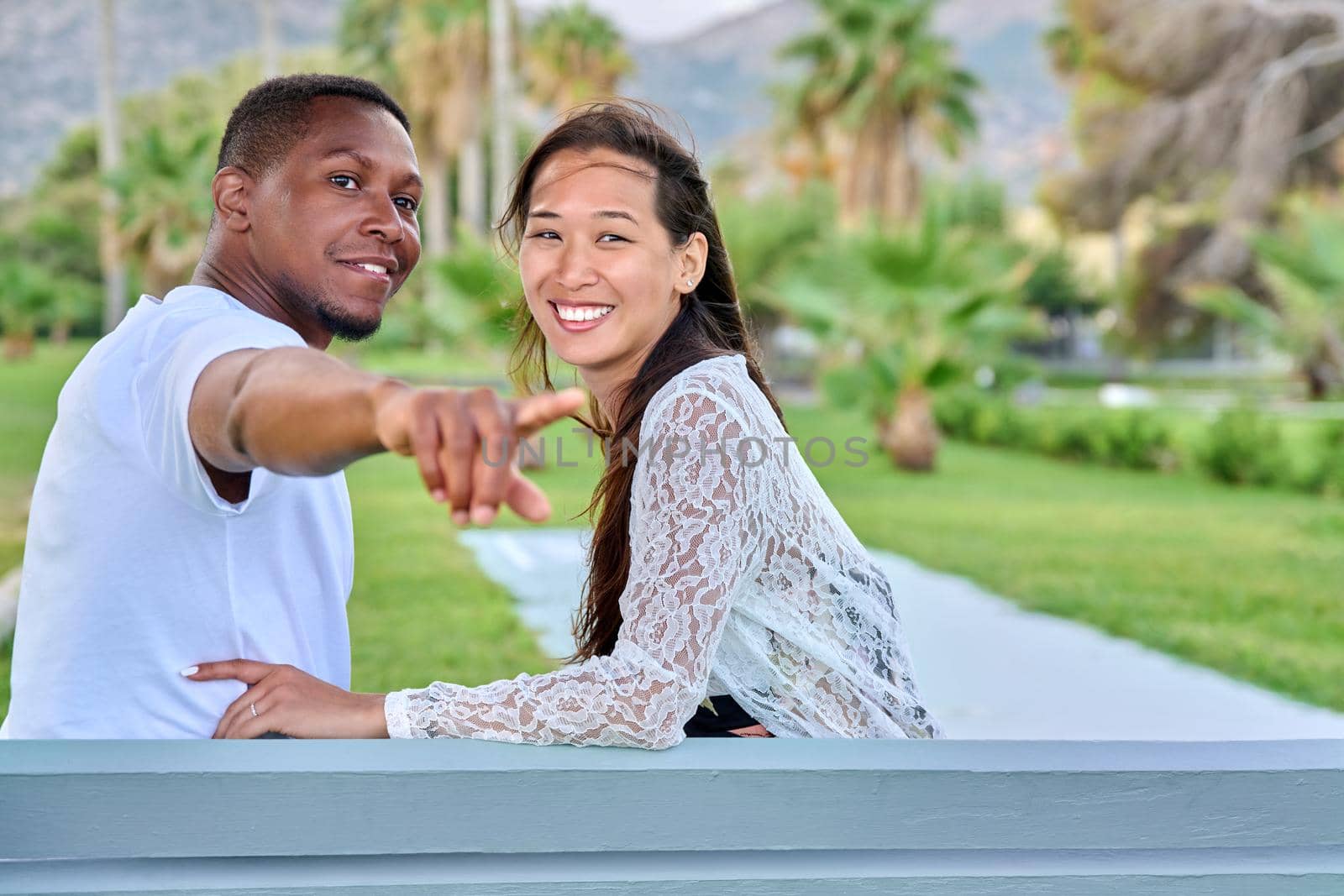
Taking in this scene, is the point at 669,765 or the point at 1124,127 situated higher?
the point at 1124,127

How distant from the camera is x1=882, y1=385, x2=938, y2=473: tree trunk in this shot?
48.3 feet

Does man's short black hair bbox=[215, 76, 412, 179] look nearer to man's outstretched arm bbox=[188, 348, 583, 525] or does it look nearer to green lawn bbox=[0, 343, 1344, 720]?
man's outstretched arm bbox=[188, 348, 583, 525]

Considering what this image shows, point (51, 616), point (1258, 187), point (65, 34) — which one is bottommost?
point (51, 616)

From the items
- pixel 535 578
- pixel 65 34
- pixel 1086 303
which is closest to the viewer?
pixel 535 578

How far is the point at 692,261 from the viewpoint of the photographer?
74.5 inches

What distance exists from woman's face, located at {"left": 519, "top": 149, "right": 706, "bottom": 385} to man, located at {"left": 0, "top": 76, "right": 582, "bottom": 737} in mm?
184

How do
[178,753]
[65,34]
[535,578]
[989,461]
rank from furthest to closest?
[65,34] < [989,461] < [535,578] < [178,753]

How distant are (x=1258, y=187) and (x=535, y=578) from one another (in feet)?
79.2

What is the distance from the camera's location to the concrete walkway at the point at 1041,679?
5.04m

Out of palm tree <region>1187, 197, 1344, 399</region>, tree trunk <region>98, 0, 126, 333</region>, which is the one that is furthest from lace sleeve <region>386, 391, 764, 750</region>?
tree trunk <region>98, 0, 126, 333</region>

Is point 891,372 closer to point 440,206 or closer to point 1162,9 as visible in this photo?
Answer: point 1162,9

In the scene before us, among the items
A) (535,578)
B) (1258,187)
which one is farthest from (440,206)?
(535,578)

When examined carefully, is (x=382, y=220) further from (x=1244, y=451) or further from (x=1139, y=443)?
(x=1139, y=443)

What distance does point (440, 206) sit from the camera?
128 feet
